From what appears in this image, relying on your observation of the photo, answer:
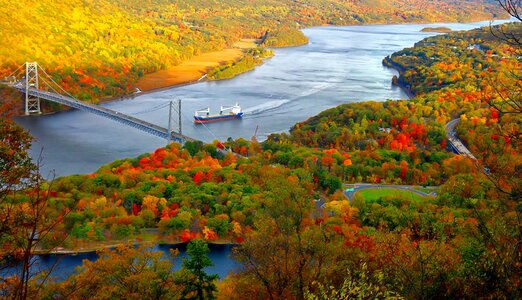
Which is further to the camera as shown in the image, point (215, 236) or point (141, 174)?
point (141, 174)

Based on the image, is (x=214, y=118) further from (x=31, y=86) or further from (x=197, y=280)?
(x=197, y=280)

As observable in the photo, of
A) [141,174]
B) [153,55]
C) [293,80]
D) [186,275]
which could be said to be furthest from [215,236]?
[153,55]

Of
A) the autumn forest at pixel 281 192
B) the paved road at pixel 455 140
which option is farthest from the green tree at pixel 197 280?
the paved road at pixel 455 140

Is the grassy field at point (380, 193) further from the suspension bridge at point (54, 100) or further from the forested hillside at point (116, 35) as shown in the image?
the forested hillside at point (116, 35)

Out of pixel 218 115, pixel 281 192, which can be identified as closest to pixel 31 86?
pixel 218 115

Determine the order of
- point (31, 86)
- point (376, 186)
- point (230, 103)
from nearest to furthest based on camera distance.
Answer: point (376, 186) → point (31, 86) → point (230, 103)

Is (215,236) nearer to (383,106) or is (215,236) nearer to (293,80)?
(383,106)
